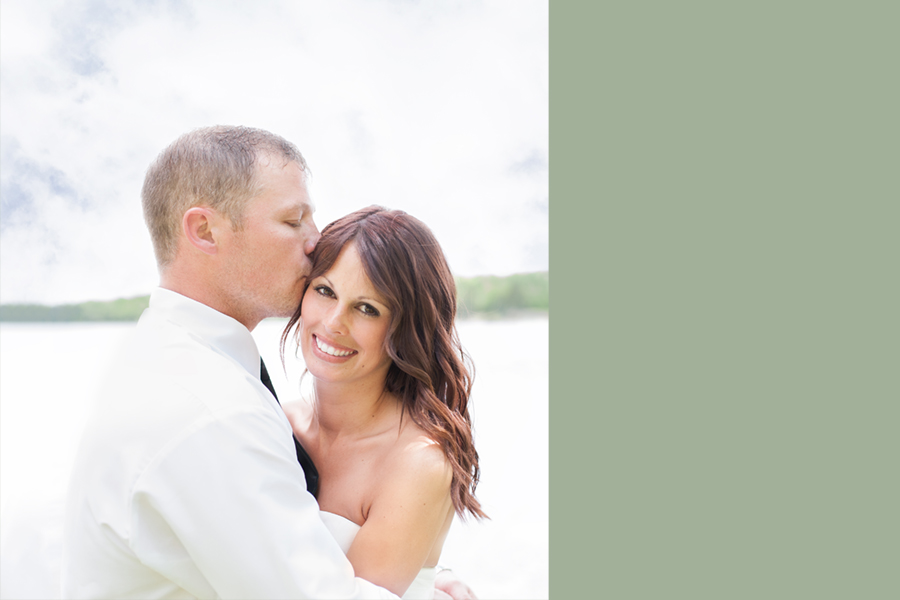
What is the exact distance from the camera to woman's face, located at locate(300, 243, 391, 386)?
1.38m

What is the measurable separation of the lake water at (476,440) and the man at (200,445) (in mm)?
1036

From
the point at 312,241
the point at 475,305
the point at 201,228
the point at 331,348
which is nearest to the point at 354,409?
the point at 331,348

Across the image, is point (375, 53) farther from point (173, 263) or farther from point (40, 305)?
point (173, 263)

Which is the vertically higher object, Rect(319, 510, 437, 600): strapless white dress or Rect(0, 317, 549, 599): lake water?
Rect(319, 510, 437, 600): strapless white dress

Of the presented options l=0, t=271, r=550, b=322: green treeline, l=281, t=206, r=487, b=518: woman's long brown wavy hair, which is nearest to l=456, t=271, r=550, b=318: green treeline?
l=0, t=271, r=550, b=322: green treeline

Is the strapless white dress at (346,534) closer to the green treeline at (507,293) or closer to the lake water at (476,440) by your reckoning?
the lake water at (476,440)

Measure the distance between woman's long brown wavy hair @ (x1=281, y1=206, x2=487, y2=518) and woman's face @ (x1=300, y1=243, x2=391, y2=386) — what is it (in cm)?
2

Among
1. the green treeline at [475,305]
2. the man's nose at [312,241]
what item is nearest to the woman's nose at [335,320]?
the man's nose at [312,241]

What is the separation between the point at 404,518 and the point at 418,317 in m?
0.44

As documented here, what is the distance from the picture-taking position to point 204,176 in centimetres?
121

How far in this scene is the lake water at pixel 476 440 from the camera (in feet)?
12.9

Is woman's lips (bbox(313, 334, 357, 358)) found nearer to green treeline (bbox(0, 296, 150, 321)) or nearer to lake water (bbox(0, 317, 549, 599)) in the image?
lake water (bbox(0, 317, 549, 599))

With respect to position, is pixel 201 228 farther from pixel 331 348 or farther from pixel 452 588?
pixel 452 588

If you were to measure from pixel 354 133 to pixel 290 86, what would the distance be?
630 millimetres
